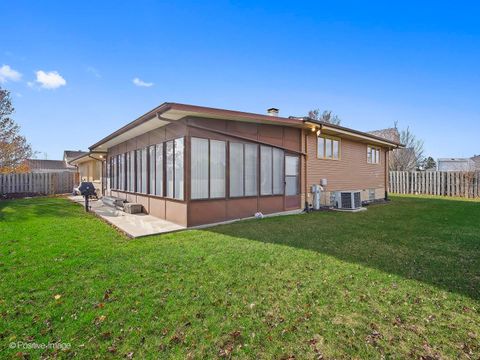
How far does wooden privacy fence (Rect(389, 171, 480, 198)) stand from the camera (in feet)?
49.5

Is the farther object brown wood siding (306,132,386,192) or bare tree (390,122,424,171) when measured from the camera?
bare tree (390,122,424,171)

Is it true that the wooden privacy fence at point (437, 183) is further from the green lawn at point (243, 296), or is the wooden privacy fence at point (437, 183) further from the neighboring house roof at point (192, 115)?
the green lawn at point (243, 296)

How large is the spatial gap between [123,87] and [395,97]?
57.7 ft

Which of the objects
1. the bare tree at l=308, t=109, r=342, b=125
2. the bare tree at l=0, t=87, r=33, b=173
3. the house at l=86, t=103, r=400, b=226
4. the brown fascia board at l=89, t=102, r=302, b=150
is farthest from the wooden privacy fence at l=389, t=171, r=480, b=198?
the bare tree at l=0, t=87, r=33, b=173

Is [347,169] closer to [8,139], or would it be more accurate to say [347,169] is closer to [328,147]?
[328,147]

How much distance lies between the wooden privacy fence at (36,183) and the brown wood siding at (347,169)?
18.4 metres

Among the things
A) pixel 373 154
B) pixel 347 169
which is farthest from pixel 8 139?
pixel 373 154

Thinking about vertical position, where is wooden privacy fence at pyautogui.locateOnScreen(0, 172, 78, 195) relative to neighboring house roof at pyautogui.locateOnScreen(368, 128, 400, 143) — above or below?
below

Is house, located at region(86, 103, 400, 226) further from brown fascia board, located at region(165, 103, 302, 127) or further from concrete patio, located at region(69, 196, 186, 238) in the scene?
concrete patio, located at region(69, 196, 186, 238)

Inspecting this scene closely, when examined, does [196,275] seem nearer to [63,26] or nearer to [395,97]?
[63,26]

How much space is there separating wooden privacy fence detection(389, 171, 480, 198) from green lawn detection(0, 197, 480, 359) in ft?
43.1

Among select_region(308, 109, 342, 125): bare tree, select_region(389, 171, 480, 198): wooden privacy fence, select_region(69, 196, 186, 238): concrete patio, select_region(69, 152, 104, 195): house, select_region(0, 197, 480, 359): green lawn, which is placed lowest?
select_region(0, 197, 480, 359): green lawn

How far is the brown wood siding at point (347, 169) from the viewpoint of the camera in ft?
32.9

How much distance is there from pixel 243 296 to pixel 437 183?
62.6 feet
